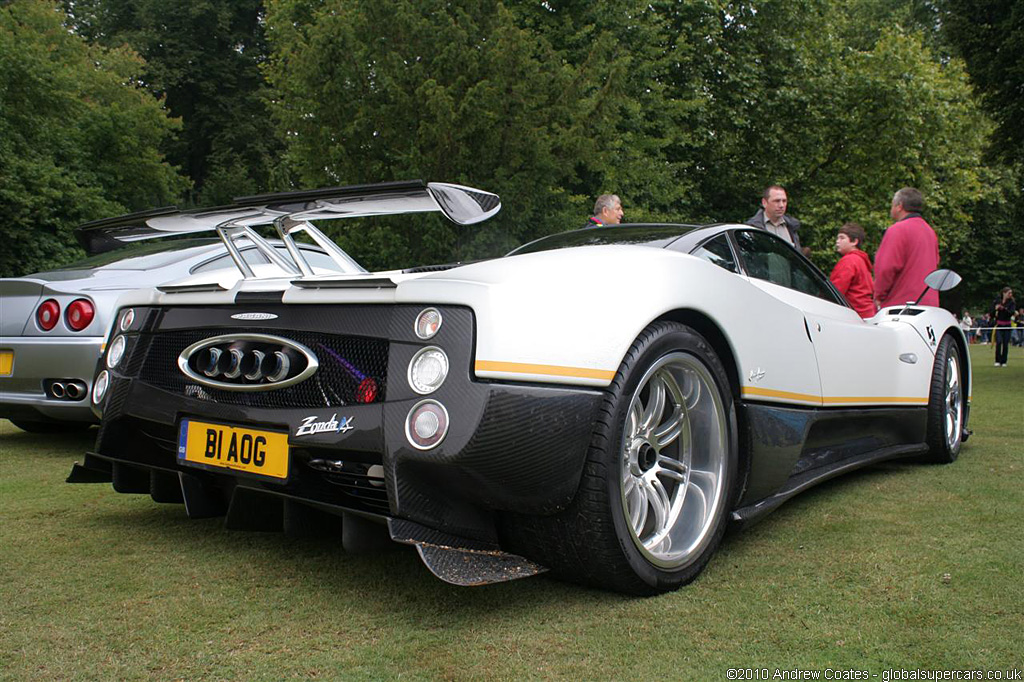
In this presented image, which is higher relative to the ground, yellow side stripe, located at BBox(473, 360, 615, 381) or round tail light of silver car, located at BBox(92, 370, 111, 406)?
yellow side stripe, located at BBox(473, 360, 615, 381)

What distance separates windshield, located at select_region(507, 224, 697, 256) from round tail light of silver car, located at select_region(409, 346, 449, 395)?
1131 mm

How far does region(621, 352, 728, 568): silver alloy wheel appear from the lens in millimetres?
2668

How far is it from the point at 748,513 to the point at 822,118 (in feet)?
73.2

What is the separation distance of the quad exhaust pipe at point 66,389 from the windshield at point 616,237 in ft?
8.57

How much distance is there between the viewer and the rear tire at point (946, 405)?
476 cm

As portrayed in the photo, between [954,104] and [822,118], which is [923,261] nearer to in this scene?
[822,118]

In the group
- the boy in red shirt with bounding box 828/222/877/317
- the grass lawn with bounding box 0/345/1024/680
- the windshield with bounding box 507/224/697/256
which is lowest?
the grass lawn with bounding box 0/345/1024/680

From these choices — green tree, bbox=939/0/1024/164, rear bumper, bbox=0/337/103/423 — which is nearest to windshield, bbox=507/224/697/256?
rear bumper, bbox=0/337/103/423

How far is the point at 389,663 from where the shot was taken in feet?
→ 6.74

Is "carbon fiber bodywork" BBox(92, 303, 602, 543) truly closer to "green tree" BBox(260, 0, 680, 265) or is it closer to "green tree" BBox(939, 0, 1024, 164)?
"green tree" BBox(260, 0, 680, 265)

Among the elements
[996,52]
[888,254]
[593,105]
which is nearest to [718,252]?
[888,254]

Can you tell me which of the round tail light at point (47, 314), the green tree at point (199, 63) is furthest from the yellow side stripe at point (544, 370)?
the green tree at point (199, 63)

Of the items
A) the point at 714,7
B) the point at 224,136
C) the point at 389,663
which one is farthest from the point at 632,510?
the point at 224,136

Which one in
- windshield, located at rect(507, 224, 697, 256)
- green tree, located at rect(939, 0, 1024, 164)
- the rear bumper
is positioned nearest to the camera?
windshield, located at rect(507, 224, 697, 256)
